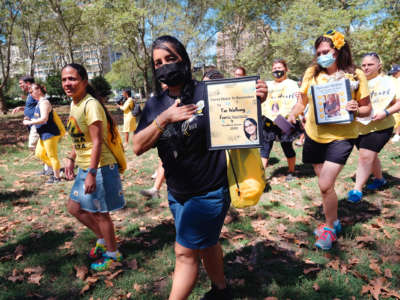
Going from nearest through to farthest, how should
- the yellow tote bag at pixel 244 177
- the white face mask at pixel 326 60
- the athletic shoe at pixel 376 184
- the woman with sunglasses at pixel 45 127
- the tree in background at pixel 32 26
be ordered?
1. the yellow tote bag at pixel 244 177
2. the white face mask at pixel 326 60
3. the athletic shoe at pixel 376 184
4. the woman with sunglasses at pixel 45 127
5. the tree in background at pixel 32 26

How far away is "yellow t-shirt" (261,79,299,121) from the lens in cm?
543

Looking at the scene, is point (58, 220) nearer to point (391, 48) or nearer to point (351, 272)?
point (351, 272)

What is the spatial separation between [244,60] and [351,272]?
30.5 metres

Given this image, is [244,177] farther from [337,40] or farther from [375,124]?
[375,124]

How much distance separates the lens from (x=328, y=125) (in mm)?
3154

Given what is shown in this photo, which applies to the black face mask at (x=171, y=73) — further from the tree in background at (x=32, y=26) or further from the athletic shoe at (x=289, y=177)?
the tree in background at (x=32, y=26)

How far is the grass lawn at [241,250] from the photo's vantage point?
2.80 m

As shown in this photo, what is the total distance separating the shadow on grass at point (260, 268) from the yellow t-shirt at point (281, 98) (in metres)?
2.93

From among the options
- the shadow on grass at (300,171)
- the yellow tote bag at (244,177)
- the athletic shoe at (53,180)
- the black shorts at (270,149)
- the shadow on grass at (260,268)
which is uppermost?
the yellow tote bag at (244,177)

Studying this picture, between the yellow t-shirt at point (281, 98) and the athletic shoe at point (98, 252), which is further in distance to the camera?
the yellow t-shirt at point (281, 98)

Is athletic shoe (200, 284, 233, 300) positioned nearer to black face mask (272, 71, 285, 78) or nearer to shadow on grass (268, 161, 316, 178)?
shadow on grass (268, 161, 316, 178)

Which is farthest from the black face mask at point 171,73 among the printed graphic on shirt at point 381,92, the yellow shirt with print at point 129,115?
the yellow shirt with print at point 129,115

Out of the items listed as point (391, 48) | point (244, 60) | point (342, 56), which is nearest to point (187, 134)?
point (342, 56)

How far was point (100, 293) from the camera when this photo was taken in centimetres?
283
